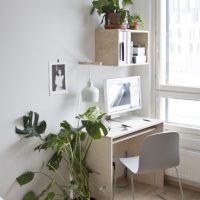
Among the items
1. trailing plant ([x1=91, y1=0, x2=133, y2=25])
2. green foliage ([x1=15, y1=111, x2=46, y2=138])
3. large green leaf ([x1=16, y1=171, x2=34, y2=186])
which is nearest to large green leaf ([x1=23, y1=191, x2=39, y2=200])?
large green leaf ([x1=16, y1=171, x2=34, y2=186])

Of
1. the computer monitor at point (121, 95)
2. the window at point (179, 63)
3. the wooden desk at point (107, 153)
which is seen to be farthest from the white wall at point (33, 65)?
the window at point (179, 63)

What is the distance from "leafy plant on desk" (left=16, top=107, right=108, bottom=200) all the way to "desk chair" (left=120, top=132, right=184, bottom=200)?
14.1 inches

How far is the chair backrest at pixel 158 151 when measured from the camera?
9.58 ft

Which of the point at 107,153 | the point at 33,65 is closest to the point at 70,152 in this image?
the point at 107,153

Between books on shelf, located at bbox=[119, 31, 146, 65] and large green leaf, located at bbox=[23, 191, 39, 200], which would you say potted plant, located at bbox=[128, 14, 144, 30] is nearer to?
books on shelf, located at bbox=[119, 31, 146, 65]

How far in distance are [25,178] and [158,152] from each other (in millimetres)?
1078

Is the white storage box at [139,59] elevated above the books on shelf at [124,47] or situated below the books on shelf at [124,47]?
below

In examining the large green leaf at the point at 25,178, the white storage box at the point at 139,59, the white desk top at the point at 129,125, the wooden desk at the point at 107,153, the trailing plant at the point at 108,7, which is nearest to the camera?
the large green leaf at the point at 25,178

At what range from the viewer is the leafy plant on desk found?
293cm

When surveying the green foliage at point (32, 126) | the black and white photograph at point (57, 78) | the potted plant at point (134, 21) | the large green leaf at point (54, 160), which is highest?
the potted plant at point (134, 21)

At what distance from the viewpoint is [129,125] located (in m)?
3.47

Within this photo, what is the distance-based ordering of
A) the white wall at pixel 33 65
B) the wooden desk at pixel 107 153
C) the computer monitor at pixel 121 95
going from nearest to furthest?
the white wall at pixel 33 65 → the wooden desk at pixel 107 153 → the computer monitor at pixel 121 95

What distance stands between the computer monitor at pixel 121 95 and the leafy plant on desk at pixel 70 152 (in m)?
0.21

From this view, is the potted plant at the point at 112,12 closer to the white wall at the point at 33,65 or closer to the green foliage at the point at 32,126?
the white wall at the point at 33,65
